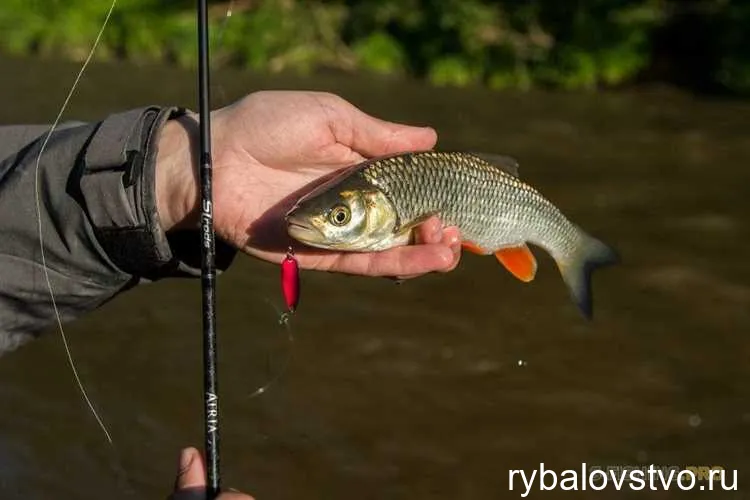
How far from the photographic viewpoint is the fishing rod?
95.9 inches

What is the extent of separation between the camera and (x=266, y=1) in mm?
14438

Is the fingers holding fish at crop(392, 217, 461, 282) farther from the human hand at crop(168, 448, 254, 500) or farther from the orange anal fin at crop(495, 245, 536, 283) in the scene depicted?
the human hand at crop(168, 448, 254, 500)

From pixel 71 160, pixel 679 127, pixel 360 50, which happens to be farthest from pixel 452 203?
pixel 360 50

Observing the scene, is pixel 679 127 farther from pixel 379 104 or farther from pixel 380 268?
pixel 380 268

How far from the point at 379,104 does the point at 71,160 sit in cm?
861

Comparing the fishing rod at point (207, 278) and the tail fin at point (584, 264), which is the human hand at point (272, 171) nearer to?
the fishing rod at point (207, 278)

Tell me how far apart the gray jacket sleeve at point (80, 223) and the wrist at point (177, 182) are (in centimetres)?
6

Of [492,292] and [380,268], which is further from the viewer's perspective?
[492,292]

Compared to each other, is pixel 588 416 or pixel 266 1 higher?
pixel 266 1

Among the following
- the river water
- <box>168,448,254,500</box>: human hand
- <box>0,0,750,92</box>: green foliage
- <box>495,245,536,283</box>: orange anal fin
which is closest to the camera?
<box>168,448,254,500</box>: human hand

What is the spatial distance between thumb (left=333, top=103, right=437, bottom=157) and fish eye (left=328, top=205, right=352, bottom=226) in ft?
1.13

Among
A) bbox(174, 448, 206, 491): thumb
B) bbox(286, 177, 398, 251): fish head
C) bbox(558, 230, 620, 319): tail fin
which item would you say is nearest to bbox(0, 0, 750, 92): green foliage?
bbox(558, 230, 620, 319): tail fin

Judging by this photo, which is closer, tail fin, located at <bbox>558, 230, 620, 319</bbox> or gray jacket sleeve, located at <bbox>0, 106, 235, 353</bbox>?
gray jacket sleeve, located at <bbox>0, 106, 235, 353</bbox>

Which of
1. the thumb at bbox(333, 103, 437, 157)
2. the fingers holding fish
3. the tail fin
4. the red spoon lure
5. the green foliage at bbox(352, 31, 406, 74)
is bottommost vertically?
the green foliage at bbox(352, 31, 406, 74)
